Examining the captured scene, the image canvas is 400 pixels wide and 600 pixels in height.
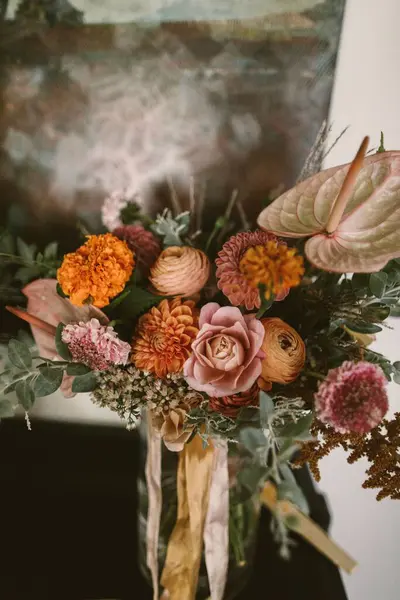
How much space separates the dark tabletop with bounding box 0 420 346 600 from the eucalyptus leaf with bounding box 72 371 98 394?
420mm

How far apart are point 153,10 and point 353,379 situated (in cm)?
60

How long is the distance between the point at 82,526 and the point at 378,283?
0.66 metres

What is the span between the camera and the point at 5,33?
0.73 meters

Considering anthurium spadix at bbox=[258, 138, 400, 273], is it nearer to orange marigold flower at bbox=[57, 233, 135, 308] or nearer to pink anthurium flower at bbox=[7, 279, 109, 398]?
orange marigold flower at bbox=[57, 233, 135, 308]

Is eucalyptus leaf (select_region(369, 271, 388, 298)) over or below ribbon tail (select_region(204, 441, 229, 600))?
over

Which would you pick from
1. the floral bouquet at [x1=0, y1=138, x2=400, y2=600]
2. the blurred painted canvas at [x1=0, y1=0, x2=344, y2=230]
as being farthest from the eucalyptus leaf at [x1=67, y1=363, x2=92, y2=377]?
the blurred painted canvas at [x1=0, y1=0, x2=344, y2=230]

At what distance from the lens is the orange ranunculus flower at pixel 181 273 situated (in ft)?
1.75

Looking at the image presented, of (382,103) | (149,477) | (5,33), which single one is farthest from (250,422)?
(5,33)

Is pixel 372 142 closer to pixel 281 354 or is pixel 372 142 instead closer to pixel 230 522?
pixel 281 354

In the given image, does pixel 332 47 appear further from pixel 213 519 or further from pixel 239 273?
pixel 213 519

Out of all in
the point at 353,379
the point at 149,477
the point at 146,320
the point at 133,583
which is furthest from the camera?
the point at 133,583

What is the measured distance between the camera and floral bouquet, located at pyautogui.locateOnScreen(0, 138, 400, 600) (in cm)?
44

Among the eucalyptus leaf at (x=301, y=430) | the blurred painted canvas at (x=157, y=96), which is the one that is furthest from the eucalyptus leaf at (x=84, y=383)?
the blurred painted canvas at (x=157, y=96)

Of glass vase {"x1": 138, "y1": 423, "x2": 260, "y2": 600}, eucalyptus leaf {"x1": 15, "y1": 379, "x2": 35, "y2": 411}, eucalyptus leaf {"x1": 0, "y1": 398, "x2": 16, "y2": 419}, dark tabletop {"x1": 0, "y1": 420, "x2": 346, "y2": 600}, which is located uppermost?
eucalyptus leaf {"x1": 15, "y1": 379, "x2": 35, "y2": 411}
